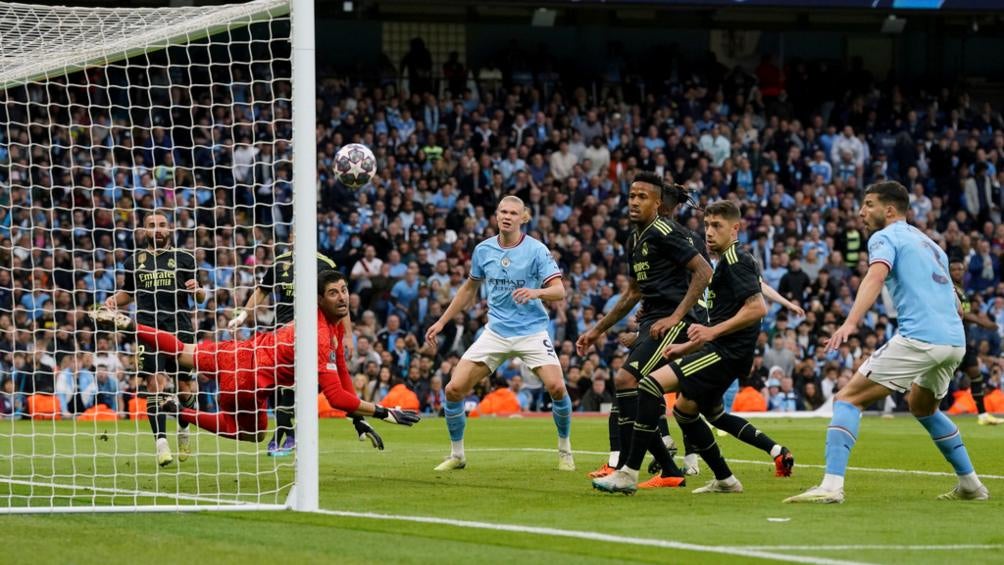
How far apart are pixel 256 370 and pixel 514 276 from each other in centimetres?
330

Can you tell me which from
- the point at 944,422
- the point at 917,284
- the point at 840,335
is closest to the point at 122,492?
the point at 840,335

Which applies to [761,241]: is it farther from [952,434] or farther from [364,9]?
[952,434]

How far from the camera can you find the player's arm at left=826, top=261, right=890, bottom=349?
961cm

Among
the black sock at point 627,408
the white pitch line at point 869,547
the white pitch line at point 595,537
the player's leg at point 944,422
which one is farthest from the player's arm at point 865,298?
the black sock at point 627,408

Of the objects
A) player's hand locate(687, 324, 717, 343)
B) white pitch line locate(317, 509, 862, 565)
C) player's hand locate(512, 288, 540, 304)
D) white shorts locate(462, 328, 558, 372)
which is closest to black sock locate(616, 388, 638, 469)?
player's hand locate(512, 288, 540, 304)

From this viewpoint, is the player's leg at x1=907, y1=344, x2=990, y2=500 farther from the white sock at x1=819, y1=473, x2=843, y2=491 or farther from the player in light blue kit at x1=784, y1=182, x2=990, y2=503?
the white sock at x1=819, y1=473, x2=843, y2=491

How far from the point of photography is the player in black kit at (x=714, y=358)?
10789 mm

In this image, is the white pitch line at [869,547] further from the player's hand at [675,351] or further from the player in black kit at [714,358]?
the player's hand at [675,351]

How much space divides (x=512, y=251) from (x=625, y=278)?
593 inches

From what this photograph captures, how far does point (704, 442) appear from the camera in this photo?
11.2 meters

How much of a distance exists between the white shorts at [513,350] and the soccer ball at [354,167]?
104 inches

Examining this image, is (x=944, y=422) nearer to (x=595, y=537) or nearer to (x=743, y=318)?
(x=743, y=318)

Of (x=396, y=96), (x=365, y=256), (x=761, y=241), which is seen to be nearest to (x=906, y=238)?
(x=365, y=256)

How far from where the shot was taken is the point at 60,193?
25594 millimetres
